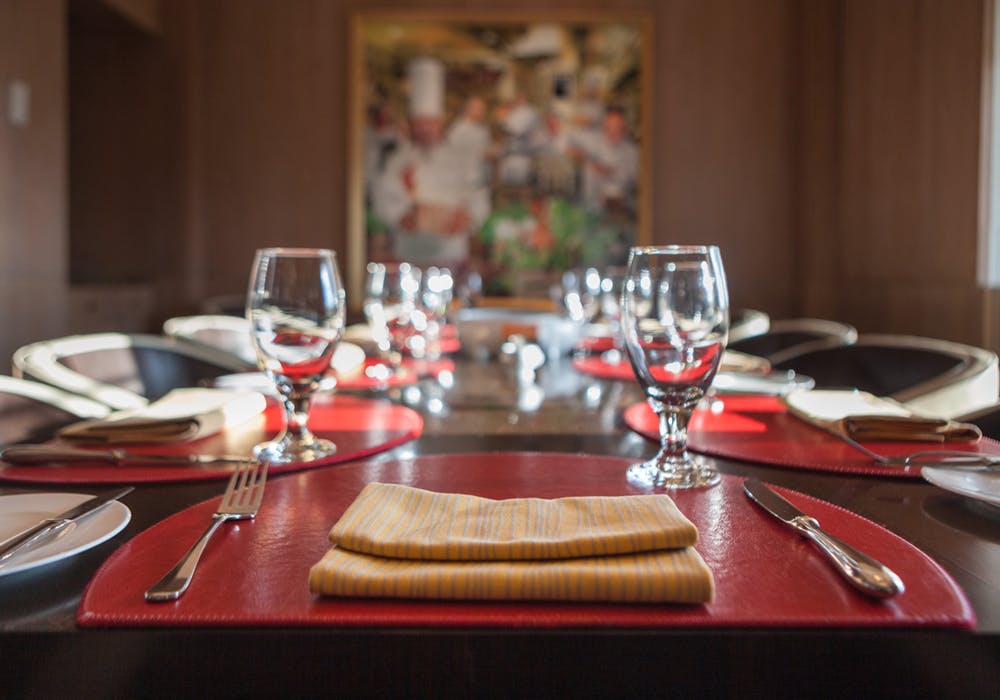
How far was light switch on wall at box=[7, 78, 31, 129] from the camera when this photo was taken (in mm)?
4367

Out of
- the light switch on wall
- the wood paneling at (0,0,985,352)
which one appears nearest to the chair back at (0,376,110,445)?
the light switch on wall

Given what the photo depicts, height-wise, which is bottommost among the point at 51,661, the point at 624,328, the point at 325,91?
the point at 51,661

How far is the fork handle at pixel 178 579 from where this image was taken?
1.70 ft

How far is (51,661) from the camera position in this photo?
0.48 m

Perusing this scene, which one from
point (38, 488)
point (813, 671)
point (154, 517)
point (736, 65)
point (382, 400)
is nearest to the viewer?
point (813, 671)

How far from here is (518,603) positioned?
0.51 m

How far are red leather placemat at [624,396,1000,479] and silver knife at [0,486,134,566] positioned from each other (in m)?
0.60

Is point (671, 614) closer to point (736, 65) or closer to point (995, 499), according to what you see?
point (995, 499)

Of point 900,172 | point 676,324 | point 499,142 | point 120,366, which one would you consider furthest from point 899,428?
point 499,142

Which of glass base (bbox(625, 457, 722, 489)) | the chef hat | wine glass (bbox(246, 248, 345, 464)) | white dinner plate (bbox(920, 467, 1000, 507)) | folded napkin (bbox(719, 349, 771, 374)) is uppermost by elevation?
the chef hat

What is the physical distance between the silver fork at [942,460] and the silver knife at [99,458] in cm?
65

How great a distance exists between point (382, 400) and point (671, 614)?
101 cm

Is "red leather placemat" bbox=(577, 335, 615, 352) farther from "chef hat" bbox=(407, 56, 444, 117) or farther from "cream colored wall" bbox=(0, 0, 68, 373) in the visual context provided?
"chef hat" bbox=(407, 56, 444, 117)

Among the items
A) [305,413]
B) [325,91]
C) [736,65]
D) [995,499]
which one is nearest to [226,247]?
[325,91]
